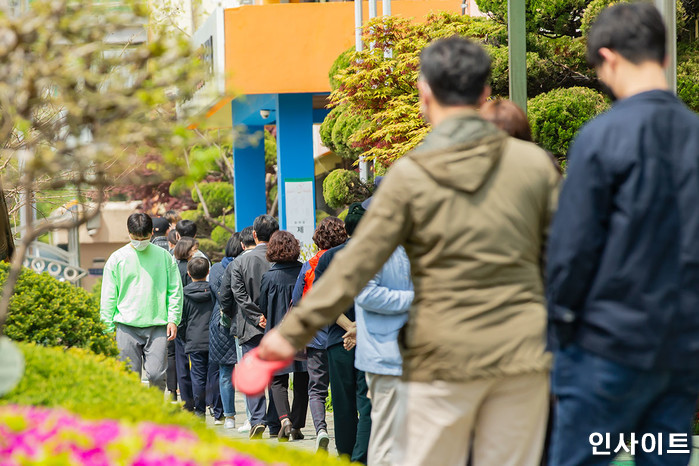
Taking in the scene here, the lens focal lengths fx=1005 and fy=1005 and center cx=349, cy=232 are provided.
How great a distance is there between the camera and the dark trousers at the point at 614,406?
311 centimetres

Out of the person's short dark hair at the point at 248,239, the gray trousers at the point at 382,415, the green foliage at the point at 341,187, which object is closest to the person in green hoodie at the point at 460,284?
the gray trousers at the point at 382,415

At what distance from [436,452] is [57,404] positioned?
167 centimetres

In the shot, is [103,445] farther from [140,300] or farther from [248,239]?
[248,239]

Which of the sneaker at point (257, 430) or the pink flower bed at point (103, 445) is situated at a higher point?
the pink flower bed at point (103, 445)

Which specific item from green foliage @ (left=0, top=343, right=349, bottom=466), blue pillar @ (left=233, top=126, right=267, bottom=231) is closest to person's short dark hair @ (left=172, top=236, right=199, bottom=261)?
A: green foliage @ (left=0, top=343, right=349, bottom=466)

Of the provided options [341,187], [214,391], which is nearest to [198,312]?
[214,391]

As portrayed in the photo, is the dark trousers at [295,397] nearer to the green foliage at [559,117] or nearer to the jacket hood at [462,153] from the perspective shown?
the green foliage at [559,117]

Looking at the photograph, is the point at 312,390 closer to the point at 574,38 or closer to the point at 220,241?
the point at 574,38

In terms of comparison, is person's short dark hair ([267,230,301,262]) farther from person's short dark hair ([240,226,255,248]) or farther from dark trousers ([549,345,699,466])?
dark trousers ([549,345,699,466])

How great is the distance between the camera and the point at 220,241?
30.8m

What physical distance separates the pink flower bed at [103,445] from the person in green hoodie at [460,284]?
1.43 ft

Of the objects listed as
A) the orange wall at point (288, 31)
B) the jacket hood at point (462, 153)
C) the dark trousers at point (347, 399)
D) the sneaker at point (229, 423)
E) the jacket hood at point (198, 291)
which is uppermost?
the orange wall at point (288, 31)

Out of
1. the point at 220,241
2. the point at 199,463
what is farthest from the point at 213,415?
the point at 220,241

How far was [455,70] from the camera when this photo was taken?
3342 mm
